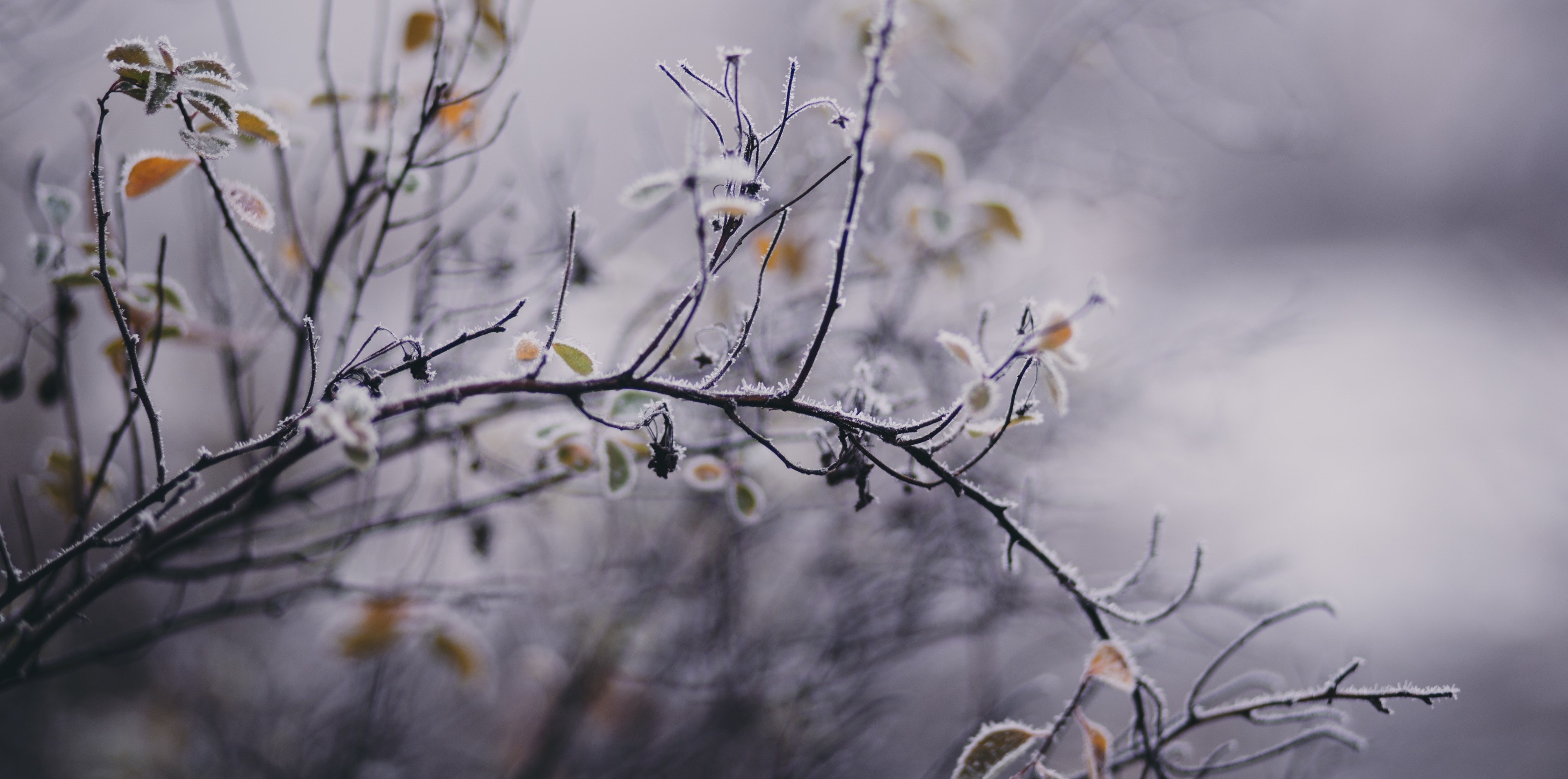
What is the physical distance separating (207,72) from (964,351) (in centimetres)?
65

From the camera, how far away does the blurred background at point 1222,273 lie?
1.57 m

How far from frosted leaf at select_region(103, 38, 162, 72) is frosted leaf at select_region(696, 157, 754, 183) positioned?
47cm

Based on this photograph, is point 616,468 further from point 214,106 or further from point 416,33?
point 416,33

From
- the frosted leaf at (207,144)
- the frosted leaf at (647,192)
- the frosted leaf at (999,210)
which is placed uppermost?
→ the frosted leaf at (999,210)

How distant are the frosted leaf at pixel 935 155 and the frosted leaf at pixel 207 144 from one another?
2.74ft

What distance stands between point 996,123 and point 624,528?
1321mm

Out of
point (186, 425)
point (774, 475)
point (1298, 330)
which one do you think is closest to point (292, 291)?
point (774, 475)

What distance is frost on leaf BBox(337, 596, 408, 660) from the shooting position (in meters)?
1.10

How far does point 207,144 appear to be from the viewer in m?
0.60

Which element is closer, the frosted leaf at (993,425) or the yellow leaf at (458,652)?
the frosted leaf at (993,425)

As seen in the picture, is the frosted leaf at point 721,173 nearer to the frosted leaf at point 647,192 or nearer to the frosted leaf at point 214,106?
the frosted leaf at point 647,192

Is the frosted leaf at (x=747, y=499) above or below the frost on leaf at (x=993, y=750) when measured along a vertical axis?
above

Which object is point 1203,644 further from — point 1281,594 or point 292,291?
point 292,291

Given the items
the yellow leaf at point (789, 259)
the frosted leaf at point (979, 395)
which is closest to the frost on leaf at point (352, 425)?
the frosted leaf at point (979, 395)
